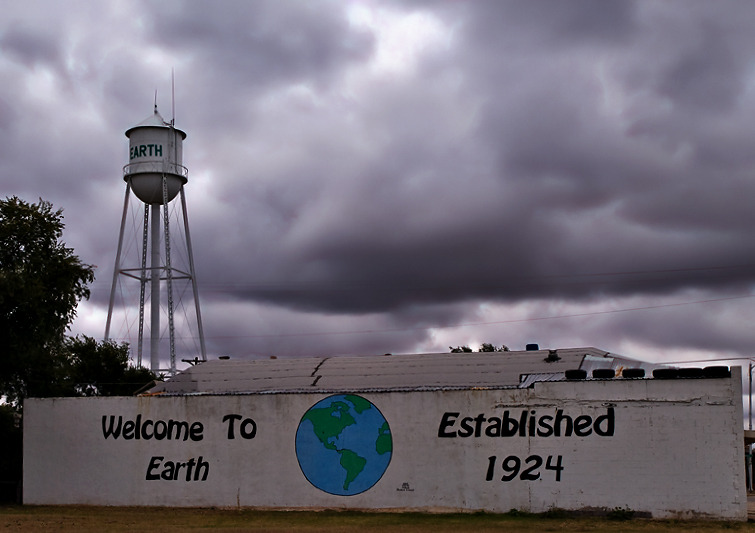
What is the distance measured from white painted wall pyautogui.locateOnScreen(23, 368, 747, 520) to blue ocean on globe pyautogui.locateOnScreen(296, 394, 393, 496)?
0.79 feet

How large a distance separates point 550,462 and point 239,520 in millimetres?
9910

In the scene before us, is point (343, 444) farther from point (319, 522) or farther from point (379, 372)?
point (379, 372)

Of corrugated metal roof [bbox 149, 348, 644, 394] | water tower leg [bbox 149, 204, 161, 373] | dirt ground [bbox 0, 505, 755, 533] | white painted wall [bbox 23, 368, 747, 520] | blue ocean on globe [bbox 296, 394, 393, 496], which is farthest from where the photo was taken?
water tower leg [bbox 149, 204, 161, 373]

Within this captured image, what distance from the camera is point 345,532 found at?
24422 millimetres

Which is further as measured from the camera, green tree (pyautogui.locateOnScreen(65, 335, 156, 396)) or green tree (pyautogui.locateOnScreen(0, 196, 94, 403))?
green tree (pyautogui.locateOnScreen(65, 335, 156, 396))

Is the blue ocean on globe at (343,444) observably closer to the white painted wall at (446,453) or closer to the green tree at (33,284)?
the white painted wall at (446,453)

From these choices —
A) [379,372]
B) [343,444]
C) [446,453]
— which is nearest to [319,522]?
[343,444]

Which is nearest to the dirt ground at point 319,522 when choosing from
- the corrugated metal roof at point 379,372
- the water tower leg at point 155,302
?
the corrugated metal roof at point 379,372

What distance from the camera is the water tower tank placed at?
5778cm

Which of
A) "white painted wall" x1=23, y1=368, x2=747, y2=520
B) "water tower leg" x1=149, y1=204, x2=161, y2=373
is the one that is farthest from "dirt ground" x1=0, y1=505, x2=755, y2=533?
"water tower leg" x1=149, y1=204, x2=161, y2=373

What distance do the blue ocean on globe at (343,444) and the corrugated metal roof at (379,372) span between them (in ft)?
3.15

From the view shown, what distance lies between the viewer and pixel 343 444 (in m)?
30.9

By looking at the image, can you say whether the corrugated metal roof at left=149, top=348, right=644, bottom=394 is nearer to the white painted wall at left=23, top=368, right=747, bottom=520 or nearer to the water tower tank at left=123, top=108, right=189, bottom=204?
the white painted wall at left=23, top=368, right=747, bottom=520

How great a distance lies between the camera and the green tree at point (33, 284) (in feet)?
118
